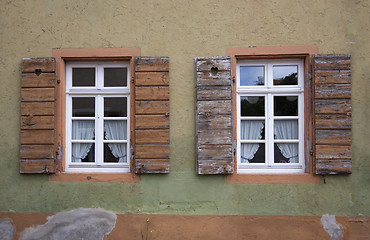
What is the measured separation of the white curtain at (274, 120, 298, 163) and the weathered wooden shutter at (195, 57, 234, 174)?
0.71m

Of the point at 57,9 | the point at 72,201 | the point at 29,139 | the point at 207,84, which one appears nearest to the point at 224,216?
the point at 207,84

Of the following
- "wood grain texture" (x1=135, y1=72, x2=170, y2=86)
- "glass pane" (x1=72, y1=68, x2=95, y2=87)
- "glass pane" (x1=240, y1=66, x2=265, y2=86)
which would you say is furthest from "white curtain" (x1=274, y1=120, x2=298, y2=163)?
"glass pane" (x1=72, y1=68, x2=95, y2=87)

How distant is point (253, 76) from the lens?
4234 mm

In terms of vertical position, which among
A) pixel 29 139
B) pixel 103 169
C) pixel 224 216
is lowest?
pixel 224 216

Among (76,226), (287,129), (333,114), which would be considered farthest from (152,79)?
(333,114)

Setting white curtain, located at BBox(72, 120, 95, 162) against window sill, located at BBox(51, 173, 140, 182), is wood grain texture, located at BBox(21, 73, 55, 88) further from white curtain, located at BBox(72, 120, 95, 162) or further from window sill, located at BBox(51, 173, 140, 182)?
window sill, located at BBox(51, 173, 140, 182)

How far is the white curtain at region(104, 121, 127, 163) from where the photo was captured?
427cm

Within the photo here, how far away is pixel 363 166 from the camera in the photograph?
3957 millimetres

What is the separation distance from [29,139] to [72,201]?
3.30 feet

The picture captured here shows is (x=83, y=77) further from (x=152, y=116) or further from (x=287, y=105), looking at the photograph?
(x=287, y=105)

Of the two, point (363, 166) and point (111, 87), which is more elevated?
point (111, 87)

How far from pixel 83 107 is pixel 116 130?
57cm

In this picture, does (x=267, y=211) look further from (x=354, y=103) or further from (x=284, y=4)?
(x=284, y=4)

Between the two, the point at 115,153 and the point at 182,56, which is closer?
the point at 182,56
